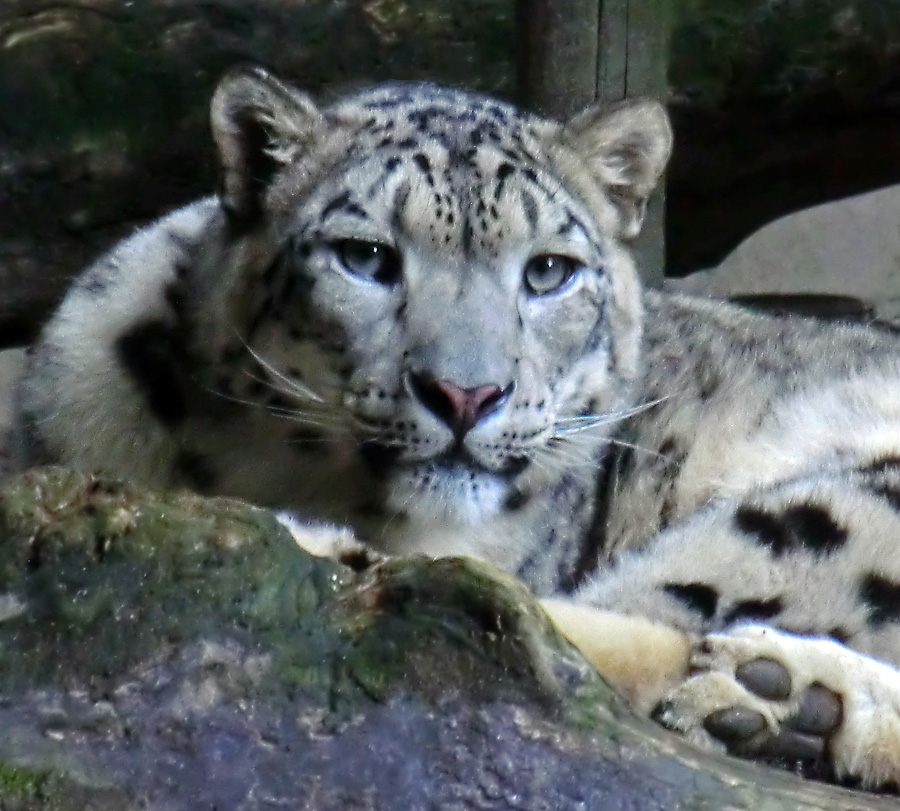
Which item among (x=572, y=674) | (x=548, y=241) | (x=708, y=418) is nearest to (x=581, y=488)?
(x=708, y=418)

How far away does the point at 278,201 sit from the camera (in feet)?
8.04

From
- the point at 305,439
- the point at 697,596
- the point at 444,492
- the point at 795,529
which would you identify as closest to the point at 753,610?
the point at 697,596

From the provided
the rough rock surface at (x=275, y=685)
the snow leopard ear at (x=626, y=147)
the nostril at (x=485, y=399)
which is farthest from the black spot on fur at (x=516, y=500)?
the rough rock surface at (x=275, y=685)

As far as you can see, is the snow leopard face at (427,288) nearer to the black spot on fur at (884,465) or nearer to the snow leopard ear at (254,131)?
the snow leopard ear at (254,131)

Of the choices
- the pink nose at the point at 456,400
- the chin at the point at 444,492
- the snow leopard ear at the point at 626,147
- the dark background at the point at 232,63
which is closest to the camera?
the pink nose at the point at 456,400

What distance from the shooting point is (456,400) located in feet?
7.08

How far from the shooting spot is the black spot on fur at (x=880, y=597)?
2168 mm

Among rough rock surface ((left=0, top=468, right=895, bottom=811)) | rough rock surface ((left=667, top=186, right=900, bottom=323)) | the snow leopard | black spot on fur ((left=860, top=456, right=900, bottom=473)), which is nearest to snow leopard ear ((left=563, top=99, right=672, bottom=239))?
the snow leopard

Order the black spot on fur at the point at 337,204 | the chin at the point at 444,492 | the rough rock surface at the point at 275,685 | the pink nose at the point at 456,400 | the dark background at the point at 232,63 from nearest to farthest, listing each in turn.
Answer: the rough rock surface at the point at 275,685 < the pink nose at the point at 456,400 < the chin at the point at 444,492 < the black spot on fur at the point at 337,204 < the dark background at the point at 232,63

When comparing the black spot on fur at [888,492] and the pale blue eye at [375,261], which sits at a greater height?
the pale blue eye at [375,261]

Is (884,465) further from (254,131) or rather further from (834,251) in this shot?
(834,251)

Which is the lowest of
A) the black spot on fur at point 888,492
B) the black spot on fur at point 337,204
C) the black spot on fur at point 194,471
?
the black spot on fur at point 194,471

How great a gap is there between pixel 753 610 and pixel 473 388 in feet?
1.71

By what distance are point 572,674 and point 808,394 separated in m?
1.42
